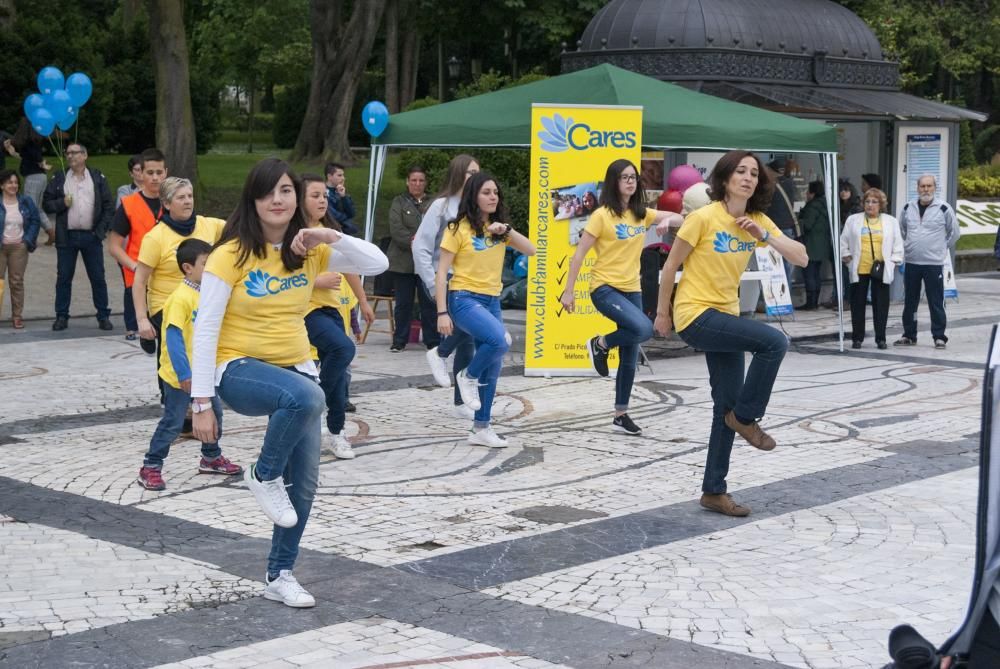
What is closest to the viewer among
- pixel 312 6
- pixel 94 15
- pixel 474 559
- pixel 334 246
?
pixel 334 246

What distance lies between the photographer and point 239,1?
54688mm

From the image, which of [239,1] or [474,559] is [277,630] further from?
[239,1]

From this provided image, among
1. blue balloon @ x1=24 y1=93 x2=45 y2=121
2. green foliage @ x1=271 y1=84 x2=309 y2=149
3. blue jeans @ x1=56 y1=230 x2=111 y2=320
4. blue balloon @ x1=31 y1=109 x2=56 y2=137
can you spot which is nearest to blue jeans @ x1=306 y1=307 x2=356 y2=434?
blue jeans @ x1=56 y1=230 x2=111 y2=320

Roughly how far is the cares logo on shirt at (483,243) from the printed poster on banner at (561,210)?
3.56m

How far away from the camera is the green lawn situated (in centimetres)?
2738

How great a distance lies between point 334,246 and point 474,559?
1655 millimetres

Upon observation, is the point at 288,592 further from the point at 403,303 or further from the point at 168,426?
the point at 403,303

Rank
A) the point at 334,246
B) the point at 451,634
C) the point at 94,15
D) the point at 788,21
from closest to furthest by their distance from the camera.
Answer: the point at 451,634
the point at 334,246
the point at 788,21
the point at 94,15

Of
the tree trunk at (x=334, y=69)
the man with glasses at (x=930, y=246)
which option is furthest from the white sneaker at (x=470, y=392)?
the tree trunk at (x=334, y=69)

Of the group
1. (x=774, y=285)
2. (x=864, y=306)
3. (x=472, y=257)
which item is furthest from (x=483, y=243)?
(x=774, y=285)

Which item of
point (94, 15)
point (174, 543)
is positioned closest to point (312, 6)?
point (94, 15)

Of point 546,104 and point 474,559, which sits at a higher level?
point 546,104

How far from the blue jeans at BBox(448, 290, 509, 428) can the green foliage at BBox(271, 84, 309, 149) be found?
145ft

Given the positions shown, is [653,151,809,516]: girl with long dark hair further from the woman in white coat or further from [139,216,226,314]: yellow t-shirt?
the woman in white coat
